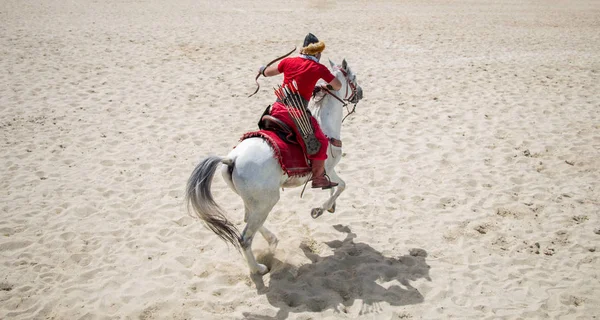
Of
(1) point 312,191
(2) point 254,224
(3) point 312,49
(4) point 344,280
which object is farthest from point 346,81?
(4) point 344,280

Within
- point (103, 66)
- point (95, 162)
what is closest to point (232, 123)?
point (95, 162)

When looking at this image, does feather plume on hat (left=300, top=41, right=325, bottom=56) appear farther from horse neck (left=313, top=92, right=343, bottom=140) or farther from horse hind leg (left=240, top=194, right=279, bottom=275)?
horse hind leg (left=240, top=194, right=279, bottom=275)

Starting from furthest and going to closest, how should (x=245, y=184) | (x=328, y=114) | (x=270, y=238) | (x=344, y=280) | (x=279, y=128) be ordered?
(x=270, y=238) → (x=328, y=114) → (x=344, y=280) → (x=279, y=128) → (x=245, y=184)

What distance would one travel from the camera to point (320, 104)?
5.00m

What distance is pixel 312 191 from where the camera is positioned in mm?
6570

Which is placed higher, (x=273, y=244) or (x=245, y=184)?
(x=245, y=184)

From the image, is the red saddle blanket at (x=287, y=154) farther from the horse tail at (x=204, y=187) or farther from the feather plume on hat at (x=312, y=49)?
the feather plume on hat at (x=312, y=49)

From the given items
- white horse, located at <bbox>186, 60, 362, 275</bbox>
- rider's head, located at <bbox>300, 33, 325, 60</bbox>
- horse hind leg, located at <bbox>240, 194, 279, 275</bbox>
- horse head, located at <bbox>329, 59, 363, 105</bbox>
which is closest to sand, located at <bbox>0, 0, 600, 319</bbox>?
horse hind leg, located at <bbox>240, 194, 279, 275</bbox>

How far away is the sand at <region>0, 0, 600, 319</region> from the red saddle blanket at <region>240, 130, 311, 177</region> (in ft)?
3.93

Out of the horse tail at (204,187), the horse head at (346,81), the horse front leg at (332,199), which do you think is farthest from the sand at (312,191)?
the horse head at (346,81)

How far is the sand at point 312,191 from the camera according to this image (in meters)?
4.50

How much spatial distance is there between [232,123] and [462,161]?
14.3 feet

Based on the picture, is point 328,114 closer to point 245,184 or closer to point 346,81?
point 346,81

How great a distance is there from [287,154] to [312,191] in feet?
7.28
